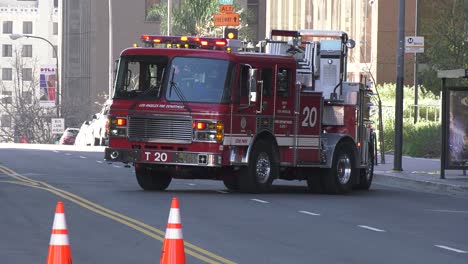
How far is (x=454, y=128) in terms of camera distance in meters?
31.5

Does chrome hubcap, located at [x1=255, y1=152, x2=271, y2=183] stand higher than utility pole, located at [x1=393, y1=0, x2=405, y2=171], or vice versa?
utility pole, located at [x1=393, y1=0, x2=405, y2=171]

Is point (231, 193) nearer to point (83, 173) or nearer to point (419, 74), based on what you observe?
point (83, 173)

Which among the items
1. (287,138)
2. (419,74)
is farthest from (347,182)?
(419,74)

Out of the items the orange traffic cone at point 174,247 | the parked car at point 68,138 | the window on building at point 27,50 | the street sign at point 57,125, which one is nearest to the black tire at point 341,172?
the orange traffic cone at point 174,247

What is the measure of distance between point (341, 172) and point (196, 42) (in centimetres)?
410

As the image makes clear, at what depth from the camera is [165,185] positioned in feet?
87.4

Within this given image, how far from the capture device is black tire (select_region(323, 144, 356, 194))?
27.2 meters

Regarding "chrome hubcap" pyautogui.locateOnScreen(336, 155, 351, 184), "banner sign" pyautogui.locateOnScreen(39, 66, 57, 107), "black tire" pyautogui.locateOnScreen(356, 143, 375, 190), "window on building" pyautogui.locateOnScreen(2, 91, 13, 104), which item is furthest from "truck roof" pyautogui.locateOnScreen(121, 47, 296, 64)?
"window on building" pyautogui.locateOnScreen(2, 91, 13, 104)

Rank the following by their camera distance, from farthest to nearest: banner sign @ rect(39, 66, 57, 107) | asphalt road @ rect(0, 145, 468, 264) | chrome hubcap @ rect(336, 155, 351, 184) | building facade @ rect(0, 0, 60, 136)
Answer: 1. building facade @ rect(0, 0, 60, 136)
2. banner sign @ rect(39, 66, 57, 107)
3. chrome hubcap @ rect(336, 155, 351, 184)
4. asphalt road @ rect(0, 145, 468, 264)

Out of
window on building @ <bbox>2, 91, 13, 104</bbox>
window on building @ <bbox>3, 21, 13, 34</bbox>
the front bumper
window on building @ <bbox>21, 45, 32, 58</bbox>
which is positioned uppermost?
window on building @ <bbox>3, 21, 13, 34</bbox>

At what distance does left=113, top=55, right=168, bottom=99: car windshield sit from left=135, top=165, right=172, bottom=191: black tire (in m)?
1.52

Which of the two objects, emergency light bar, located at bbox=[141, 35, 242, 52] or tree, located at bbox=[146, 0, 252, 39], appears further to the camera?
tree, located at bbox=[146, 0, 252, 39]

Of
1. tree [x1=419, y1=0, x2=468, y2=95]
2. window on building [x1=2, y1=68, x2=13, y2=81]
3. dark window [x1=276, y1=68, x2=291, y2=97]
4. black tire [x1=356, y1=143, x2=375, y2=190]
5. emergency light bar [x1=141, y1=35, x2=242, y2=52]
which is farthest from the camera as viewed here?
window on building [x1=2, y1=68, x2=13, y2=81]

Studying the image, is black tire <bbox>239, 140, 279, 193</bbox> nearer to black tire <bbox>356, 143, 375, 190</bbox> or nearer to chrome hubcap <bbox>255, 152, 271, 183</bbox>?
chrome hubcap <bbox>255, 152, 271, 183</bbox>
